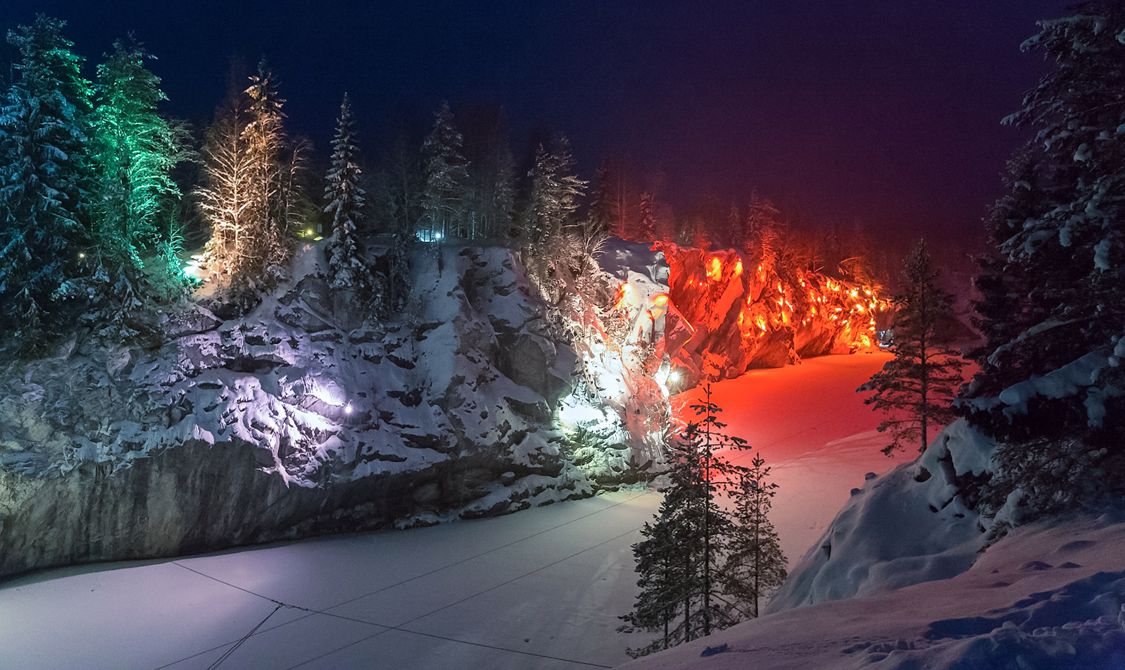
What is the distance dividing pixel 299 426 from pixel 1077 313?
24.7 metres

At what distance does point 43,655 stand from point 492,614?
11.7m

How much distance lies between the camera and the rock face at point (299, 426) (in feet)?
64.0

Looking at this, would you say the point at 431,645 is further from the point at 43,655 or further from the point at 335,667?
the point at 43,655

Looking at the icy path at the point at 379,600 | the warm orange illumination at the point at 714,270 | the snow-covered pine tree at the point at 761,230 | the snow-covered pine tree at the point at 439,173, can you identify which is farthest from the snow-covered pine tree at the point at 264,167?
the snow-covered pine tree at the point at 761,230

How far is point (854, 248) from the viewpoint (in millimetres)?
78250

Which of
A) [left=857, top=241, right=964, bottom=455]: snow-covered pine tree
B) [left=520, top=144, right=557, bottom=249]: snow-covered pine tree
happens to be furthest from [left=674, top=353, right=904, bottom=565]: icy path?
Result: [left=520, top=144, right=557, bottom=249]: snow-covered pine tree

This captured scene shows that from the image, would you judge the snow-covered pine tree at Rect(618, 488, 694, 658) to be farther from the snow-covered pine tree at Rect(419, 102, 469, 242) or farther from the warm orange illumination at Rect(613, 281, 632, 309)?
the warm orange illumination at Rect(613, 281, 632, 309)

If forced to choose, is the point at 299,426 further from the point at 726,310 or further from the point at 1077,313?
the point at 726,310

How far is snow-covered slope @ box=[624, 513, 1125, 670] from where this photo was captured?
3588 mm

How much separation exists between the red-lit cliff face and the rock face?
21816 millimetres

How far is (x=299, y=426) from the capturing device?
23438 mm

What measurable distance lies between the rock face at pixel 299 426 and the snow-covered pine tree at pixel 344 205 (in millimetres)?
1163

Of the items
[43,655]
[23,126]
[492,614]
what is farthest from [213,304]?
[492,614]

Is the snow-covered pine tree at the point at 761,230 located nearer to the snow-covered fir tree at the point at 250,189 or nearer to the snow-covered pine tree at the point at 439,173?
the snow-covered pine tree at the point at 439,173
